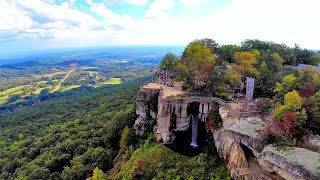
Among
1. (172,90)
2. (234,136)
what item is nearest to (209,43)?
(172,90)

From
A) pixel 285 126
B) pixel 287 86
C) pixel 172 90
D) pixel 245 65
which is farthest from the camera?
pixel 245 65

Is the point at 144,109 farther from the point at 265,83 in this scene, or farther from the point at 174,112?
the point at 265,83

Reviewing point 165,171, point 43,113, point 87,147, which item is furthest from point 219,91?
point 43,113

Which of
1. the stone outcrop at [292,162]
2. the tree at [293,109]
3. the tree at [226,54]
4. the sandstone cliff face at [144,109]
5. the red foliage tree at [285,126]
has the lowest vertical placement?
the sandstone cliff face at [144,109]

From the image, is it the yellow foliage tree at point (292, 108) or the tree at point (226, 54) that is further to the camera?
the tree at point (226, 54)

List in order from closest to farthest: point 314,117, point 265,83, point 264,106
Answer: point 314,117
point 264,106
point 265,83

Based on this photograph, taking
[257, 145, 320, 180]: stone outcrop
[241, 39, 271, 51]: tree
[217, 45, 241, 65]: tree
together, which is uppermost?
[241, 39, 271, 51]: tree

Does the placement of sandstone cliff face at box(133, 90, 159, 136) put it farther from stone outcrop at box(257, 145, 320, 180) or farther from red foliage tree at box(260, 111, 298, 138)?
stone outcrop at box(257, 145, 320, 180)

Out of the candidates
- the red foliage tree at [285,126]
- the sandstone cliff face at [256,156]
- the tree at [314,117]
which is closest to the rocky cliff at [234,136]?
the sandstone cliff face at [256,156]

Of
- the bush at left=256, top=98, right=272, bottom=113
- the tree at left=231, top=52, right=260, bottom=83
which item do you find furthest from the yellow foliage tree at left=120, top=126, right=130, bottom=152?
the bush at left=256, top=98, right=272, bottom=113

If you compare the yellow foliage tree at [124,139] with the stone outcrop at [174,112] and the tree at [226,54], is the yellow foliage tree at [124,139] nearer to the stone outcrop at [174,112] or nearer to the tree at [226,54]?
the stone outcrop at [174,112]
